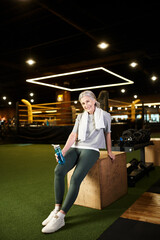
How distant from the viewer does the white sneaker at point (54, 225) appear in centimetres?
178

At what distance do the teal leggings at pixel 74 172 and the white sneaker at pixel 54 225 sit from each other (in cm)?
9

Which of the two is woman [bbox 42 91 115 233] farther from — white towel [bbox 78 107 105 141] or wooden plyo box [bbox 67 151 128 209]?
wooden plyo box [bbox 67 151 128 209]

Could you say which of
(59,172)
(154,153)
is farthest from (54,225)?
(154,153)

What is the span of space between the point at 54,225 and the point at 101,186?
0.65 metres

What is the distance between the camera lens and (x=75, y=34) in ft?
23.2

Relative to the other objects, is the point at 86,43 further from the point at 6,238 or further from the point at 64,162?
the point at 6,238

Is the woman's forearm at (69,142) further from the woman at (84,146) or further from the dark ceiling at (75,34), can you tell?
the dark ceiling at (75,34)

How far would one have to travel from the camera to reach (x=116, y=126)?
845 centimetres

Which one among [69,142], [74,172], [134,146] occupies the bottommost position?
[74,172]

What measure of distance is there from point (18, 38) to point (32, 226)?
6761 millimetres

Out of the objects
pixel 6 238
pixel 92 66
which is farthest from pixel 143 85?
pixel 6 238

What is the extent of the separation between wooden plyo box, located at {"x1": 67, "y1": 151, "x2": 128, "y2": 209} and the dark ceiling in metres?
4.25

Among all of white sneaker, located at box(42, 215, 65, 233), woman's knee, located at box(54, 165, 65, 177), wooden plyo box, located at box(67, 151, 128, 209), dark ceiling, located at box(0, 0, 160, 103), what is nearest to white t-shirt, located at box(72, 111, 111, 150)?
wooden plyo box, located at box(67, 151, 128, 209)

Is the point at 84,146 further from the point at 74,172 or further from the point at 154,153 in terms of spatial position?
the point at 154,153
